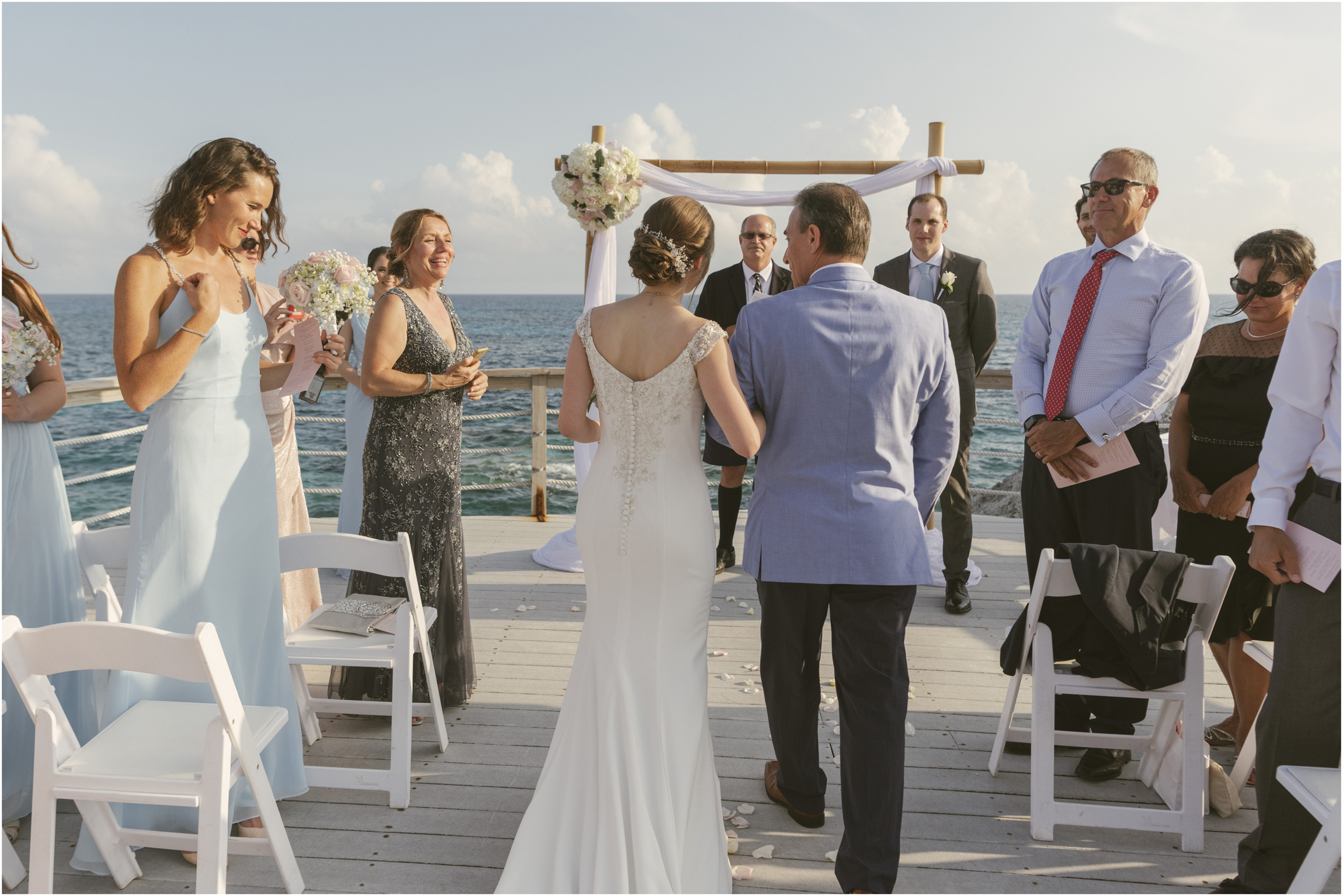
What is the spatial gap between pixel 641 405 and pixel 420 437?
1338 millimetres

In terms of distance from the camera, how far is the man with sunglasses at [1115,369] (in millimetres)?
2635

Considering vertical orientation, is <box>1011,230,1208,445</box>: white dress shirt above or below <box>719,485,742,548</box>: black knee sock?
above

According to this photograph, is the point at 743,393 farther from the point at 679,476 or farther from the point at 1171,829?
the point at 1171,829

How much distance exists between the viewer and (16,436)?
236cm

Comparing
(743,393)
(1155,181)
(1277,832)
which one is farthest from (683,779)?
(1155,181)

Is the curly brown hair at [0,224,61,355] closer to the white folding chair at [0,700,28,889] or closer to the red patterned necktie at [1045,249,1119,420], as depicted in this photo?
the white folding chair at [0,700,28,889]

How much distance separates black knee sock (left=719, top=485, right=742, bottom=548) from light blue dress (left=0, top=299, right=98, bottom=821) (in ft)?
10.4

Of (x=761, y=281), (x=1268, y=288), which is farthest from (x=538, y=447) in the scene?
Answer: (x=1268, y=288)

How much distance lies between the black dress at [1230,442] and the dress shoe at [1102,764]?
50 cm

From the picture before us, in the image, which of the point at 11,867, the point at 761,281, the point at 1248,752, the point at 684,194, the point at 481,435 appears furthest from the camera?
the point at 481,435

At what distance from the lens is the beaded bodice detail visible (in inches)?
75.3

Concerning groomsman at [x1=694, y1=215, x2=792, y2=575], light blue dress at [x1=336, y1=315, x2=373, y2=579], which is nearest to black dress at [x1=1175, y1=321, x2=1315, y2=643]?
groomsman at [x1=694, y1=215, x2=792, y2=575]

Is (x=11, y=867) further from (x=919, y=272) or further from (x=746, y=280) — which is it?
(x=919, y=272)

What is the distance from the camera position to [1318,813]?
1.65 meters
